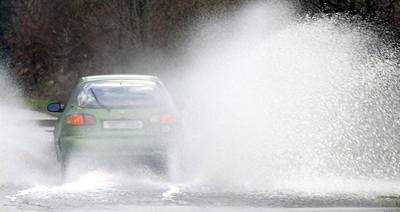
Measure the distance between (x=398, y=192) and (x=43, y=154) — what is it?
8453mm

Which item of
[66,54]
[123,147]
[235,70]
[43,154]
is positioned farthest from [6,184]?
[66,54]

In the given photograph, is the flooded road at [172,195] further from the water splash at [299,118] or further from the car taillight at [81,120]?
the car taillight at [81,120]

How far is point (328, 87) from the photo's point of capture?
901 inches

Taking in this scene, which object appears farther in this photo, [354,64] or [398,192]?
[354,64]

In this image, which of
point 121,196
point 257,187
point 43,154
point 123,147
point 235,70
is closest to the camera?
point 121,196

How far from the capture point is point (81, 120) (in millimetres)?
15484

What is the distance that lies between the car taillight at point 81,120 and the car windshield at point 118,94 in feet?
0.69

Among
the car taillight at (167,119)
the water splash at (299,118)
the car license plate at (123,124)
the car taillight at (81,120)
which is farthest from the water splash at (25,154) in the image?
the water splash at (299,118)

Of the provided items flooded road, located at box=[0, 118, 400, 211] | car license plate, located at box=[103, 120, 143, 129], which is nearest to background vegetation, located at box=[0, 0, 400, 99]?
car license plate, located at box=[103, 120, 143, 129]

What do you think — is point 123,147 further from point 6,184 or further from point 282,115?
point 282,115

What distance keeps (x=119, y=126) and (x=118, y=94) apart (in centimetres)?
60

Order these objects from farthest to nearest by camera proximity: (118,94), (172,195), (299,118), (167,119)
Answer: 1. (299,118)
2. (118,94)
3. (167,119)
4. (172,195)

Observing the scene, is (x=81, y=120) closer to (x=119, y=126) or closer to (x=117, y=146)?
(x=119, y=126)

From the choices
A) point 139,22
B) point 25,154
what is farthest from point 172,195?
point 139,22
